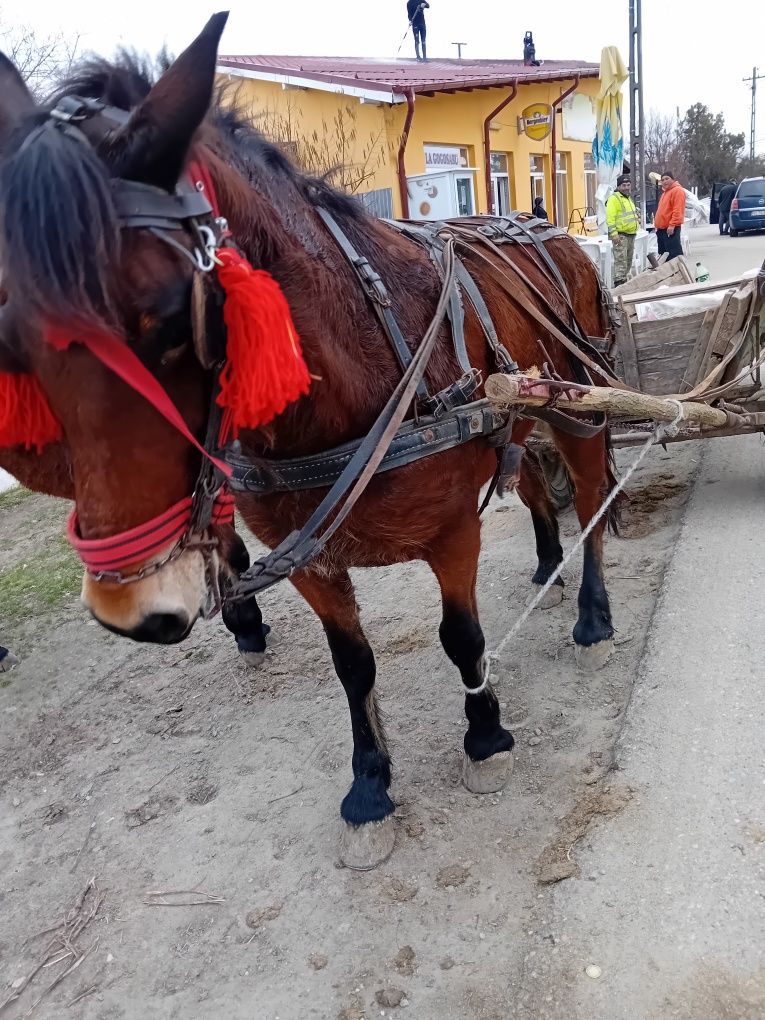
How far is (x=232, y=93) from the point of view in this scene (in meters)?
1.84

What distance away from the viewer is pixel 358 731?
2.47m

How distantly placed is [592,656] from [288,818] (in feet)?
4.72

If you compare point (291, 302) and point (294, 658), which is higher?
point (291, 302)

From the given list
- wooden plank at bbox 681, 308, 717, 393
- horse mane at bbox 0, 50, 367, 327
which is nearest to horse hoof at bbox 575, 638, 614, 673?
wooden plank at bbox 681, 308, 717, 393

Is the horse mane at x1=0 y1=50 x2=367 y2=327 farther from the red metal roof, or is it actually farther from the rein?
the red metal roof

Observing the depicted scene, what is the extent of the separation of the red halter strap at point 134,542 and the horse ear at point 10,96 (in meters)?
0.75

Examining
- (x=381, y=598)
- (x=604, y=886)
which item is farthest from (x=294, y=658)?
(x=604, y=886)

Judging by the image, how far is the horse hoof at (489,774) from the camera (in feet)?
8.16

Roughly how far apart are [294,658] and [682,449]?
11.2 feet

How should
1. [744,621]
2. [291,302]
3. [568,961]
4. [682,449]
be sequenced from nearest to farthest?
1. [291,302]
2. [568,961]
3. [744,621]
4. [682,449]

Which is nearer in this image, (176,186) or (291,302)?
(176,186)

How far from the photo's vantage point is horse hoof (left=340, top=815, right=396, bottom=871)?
2.26m

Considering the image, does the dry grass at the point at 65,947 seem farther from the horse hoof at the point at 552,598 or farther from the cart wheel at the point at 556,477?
the cart wheel at the point at 556,477

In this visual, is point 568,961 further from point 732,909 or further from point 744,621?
point 744,621
